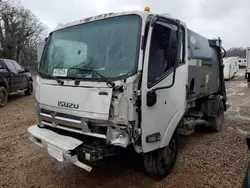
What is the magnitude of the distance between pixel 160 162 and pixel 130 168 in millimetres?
740

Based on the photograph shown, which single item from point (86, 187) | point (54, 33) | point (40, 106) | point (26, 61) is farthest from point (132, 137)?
point (26, 61)

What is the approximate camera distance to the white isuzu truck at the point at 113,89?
2.76 meters

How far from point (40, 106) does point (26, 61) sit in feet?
117

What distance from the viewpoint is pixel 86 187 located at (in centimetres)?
337

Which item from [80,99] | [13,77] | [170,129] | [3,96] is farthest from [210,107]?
[13,77]

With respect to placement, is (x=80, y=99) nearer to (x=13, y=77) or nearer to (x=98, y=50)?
(x=98, y=50)

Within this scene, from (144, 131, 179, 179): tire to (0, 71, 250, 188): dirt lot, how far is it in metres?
0.13

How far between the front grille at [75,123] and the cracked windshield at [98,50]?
1.83 ft

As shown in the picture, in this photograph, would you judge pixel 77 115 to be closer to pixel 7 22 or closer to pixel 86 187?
pixel 86 187

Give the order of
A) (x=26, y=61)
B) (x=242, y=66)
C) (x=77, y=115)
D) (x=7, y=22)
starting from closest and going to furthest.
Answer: (x=77, y=115)
(x=7, y=22)
(x=26, y=61)
(x=242, y=66)

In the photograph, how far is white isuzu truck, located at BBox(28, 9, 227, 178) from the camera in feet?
9.04

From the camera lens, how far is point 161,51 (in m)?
3.18

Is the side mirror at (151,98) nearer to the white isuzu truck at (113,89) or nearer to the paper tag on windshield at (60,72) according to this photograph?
the white isuzu truck at (113,89)

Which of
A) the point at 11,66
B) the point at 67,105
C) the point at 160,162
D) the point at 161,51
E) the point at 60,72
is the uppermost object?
the point at 11,66
